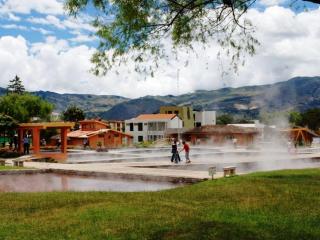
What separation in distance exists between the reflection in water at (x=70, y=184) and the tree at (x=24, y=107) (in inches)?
1670

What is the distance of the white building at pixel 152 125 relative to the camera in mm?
107188

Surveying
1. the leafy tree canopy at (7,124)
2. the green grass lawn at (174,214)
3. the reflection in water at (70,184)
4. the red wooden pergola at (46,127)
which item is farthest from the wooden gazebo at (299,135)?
the green grass lawn at (174,214)

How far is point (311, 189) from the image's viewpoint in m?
14.1

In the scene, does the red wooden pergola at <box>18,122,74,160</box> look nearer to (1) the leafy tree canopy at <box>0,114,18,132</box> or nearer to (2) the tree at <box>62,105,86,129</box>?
(1) the leafy tree canopy at <box>0,114,18,132</box>

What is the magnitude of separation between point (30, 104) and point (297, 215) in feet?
206

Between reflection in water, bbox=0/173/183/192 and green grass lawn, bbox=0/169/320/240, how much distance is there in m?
4.22

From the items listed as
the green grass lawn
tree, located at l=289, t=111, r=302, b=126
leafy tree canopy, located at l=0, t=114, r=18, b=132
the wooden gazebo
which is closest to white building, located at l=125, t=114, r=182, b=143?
the wooden gazebo

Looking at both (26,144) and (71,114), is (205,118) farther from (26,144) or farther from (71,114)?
(26,144)

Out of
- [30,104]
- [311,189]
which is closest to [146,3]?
[311,189]

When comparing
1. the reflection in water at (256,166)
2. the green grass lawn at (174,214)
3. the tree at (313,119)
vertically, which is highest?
the tree at (313,119)

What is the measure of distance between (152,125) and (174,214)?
9989 centimetres

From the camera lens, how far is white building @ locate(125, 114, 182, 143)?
107m

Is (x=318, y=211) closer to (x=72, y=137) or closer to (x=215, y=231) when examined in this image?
(x=215, y=231)

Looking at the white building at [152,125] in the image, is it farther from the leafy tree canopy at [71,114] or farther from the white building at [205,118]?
the white building at [205,118]
